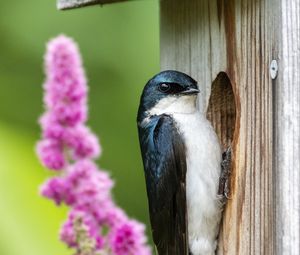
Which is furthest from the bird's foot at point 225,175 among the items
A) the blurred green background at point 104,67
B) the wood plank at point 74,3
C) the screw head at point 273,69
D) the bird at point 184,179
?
the blurred green background at point 104,67

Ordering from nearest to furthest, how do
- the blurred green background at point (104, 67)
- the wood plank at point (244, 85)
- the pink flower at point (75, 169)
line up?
1. the pink flower at point (75, 169)
2. the wood plank at point (244, 85)
3. the blurred green background at point (104, 67)

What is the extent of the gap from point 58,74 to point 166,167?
A: 1.54 m

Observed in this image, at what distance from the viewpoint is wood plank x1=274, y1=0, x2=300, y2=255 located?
1.50 m

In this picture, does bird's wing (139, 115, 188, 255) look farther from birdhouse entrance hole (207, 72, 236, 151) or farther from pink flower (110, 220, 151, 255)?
pink flower (110, 220, 151, 255)

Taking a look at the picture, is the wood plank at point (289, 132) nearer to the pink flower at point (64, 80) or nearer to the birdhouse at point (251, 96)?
the birdhouse at point (251, 96)

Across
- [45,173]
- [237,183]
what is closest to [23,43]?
[45,173]

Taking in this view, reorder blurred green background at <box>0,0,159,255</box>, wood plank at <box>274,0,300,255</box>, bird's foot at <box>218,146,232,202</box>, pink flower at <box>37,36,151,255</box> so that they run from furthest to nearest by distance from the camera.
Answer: blurred green background at <box>0,0,159,255</box> → bird's foot at <box>218,146,232,202</box> → wood plank at <box>274,0,300,255</box> → pink flower at <box>37,36,151,255</box>

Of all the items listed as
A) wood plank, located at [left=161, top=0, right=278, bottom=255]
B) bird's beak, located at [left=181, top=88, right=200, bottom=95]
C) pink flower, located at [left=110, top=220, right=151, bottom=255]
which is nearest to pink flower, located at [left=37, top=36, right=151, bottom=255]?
pink flower, located at [left=110, top=220, right=151, bottom=255]

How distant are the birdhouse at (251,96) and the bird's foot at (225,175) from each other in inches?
1.3

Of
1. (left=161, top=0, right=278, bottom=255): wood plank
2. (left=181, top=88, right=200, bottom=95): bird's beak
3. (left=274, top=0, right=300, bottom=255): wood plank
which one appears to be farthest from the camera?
(left=181, top=88, right=200, bottom=95): bird's beak

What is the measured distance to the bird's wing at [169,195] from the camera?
204 cm

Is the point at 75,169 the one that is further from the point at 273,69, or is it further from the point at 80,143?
the point at 273,69

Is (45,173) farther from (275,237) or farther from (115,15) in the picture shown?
(275,237)

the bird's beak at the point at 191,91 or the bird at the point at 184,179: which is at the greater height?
the bird's beak at the point at 191,91
